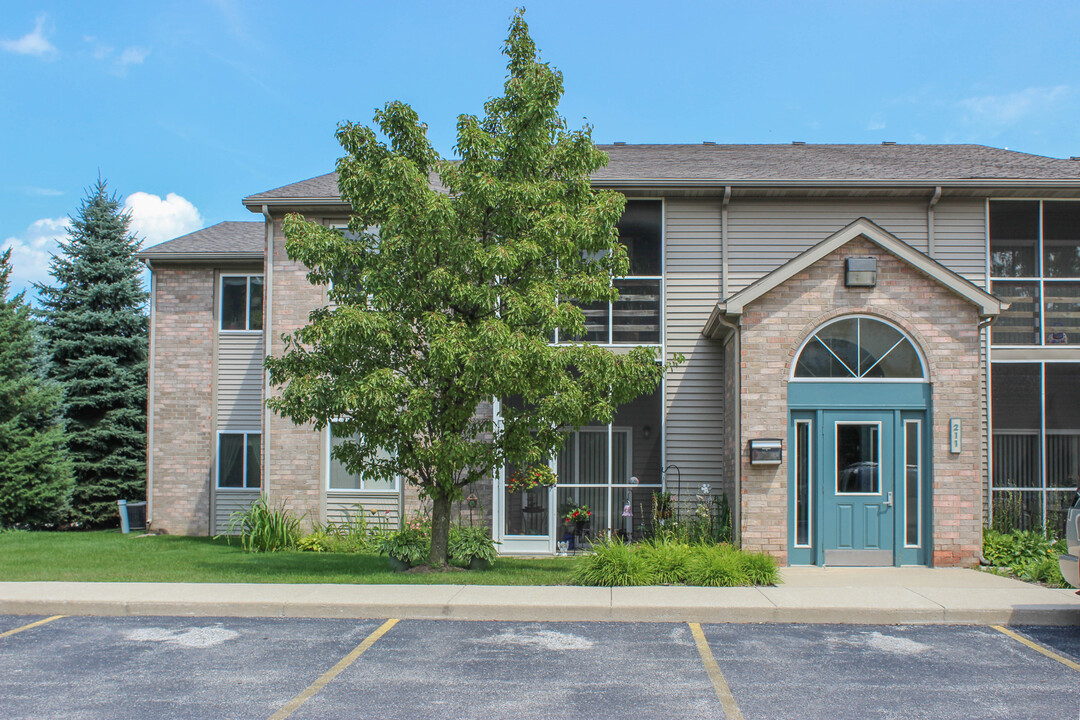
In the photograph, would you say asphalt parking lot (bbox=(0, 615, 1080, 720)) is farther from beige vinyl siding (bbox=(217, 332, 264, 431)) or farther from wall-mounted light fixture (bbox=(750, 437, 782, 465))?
beige vinyl siding (bbox=(217, 332, 264, 431))

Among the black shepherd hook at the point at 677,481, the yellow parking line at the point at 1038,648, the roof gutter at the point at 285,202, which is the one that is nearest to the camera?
the yellow parking line at the point at 1038,648

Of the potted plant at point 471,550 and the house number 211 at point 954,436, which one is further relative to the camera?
the house number 211 at point 954,436

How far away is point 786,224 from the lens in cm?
1475

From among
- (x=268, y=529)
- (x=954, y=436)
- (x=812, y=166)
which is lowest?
(x=268, y=529)

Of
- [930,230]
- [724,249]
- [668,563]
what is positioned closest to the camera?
[668,563]

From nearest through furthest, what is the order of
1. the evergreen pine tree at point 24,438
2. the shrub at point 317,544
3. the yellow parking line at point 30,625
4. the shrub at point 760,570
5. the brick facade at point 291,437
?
1. the yellow parking line at point 30,625
2. the shrub at point 760,570
3. the shrub at point 317,544
4. the brick facade at point 291,437
5. the evergreen pine tree at point 24,438

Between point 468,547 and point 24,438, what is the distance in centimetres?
1305

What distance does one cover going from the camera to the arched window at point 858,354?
39.5 ft

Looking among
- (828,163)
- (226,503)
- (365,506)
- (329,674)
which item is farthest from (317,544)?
(828,163)

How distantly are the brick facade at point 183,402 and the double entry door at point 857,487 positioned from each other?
1224 centimetres

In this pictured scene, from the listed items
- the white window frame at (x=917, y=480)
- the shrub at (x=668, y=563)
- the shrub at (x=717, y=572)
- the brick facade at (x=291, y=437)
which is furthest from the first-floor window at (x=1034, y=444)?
the brick facade at (x=291, y=437)

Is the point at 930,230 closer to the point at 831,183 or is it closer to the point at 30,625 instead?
the point at 831,183

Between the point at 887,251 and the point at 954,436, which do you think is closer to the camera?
the point at 954,436

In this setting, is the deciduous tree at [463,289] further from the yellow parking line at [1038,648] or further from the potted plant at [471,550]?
the yellow parking line at [1038,648]
